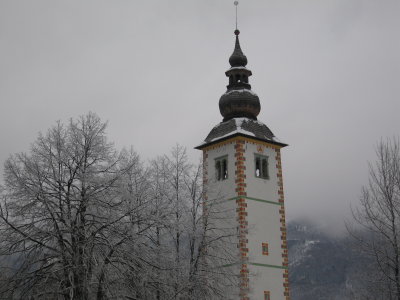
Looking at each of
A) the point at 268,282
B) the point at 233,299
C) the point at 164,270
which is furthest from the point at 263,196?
the point at 164,270

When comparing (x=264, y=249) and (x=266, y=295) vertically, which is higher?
(x=264, y=249)

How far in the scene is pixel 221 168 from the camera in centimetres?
4512

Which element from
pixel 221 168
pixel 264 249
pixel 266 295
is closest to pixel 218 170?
pixel 221 168

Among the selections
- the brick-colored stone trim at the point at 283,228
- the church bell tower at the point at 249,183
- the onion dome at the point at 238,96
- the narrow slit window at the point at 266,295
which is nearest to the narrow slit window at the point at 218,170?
the church bell tower at the point at 249,183

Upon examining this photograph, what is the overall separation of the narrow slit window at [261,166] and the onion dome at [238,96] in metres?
3.36

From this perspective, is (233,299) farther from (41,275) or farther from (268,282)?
(41,275)

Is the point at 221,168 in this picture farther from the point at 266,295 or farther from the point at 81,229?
the point at 81,229

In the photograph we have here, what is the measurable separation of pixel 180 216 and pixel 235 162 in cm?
1112

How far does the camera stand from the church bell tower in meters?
41.1

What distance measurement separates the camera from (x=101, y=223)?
25.7 meters

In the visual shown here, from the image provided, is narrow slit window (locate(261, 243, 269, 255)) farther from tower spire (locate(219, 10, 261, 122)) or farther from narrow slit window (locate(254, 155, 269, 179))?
tower spire (locate(219, 10, 261, 122))

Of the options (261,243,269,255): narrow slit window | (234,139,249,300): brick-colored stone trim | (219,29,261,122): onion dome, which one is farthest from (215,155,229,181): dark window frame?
(261,243,269,255): narrow slit window

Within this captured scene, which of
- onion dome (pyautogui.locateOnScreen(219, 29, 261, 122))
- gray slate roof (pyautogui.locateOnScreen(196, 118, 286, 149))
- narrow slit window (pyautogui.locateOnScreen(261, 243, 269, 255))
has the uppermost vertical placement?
onion dome (pyautogui.locateOnScreen(219, 29, 261, 122))

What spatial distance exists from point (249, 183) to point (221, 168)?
2.60 m
